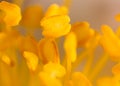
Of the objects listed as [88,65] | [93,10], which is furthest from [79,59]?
[93,10]

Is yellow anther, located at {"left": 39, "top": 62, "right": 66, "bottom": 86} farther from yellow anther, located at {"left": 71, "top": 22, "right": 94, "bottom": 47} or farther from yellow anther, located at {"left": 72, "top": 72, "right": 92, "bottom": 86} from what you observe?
yellow anther, located at {"left": 71, "top": 22, "right": 94, "bottom": 47}

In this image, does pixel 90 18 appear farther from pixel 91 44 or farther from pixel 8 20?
pixel 8 20

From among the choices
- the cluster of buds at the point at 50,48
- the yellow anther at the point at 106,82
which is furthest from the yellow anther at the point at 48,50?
the yellow anther at the point at 106,82

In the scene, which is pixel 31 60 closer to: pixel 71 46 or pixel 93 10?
pixel 71 46

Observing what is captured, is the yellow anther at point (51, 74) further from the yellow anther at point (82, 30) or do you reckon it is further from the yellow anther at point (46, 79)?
the yellow anther at point (82, 30)

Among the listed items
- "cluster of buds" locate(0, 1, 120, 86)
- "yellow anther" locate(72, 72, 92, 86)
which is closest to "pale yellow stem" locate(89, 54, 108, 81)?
"cluster of buds" locate(0, 1, 120, 86)

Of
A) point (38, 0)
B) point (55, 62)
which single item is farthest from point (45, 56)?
point (38, 0)

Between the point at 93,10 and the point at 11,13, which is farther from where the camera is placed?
the point at 93,10
